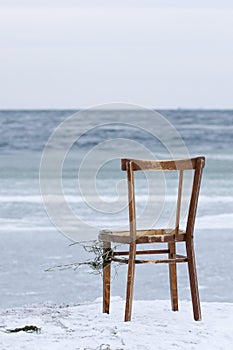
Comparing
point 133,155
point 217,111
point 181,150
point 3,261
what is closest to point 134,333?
point 3,261

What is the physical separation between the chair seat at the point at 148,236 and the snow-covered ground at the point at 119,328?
0.42 m

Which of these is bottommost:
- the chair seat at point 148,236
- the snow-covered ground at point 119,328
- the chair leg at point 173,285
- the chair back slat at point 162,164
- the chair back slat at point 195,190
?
the snow-covered ground at point 119,328

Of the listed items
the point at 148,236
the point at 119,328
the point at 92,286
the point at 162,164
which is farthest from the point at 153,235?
the point at 92,286

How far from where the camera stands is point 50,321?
4.55 m

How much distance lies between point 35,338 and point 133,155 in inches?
499

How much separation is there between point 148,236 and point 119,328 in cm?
47

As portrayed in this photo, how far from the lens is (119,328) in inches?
170

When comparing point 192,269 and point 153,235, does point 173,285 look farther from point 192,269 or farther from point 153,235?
point 153,235

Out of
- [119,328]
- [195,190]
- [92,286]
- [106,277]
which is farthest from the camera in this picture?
[92,286]

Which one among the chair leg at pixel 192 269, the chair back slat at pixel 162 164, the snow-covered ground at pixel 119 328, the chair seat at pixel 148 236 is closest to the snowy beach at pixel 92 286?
the snow-covered ground at pixel 119 328

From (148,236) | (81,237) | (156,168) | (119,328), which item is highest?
(156,168)

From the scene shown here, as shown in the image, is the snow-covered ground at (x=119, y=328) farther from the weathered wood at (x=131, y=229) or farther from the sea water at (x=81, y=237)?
the sea water at (x=81, y=237)

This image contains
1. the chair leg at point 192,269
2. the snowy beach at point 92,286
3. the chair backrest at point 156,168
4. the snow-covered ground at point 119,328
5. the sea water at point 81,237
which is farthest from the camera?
the sea water at point 81,237

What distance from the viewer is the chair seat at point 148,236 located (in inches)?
171
